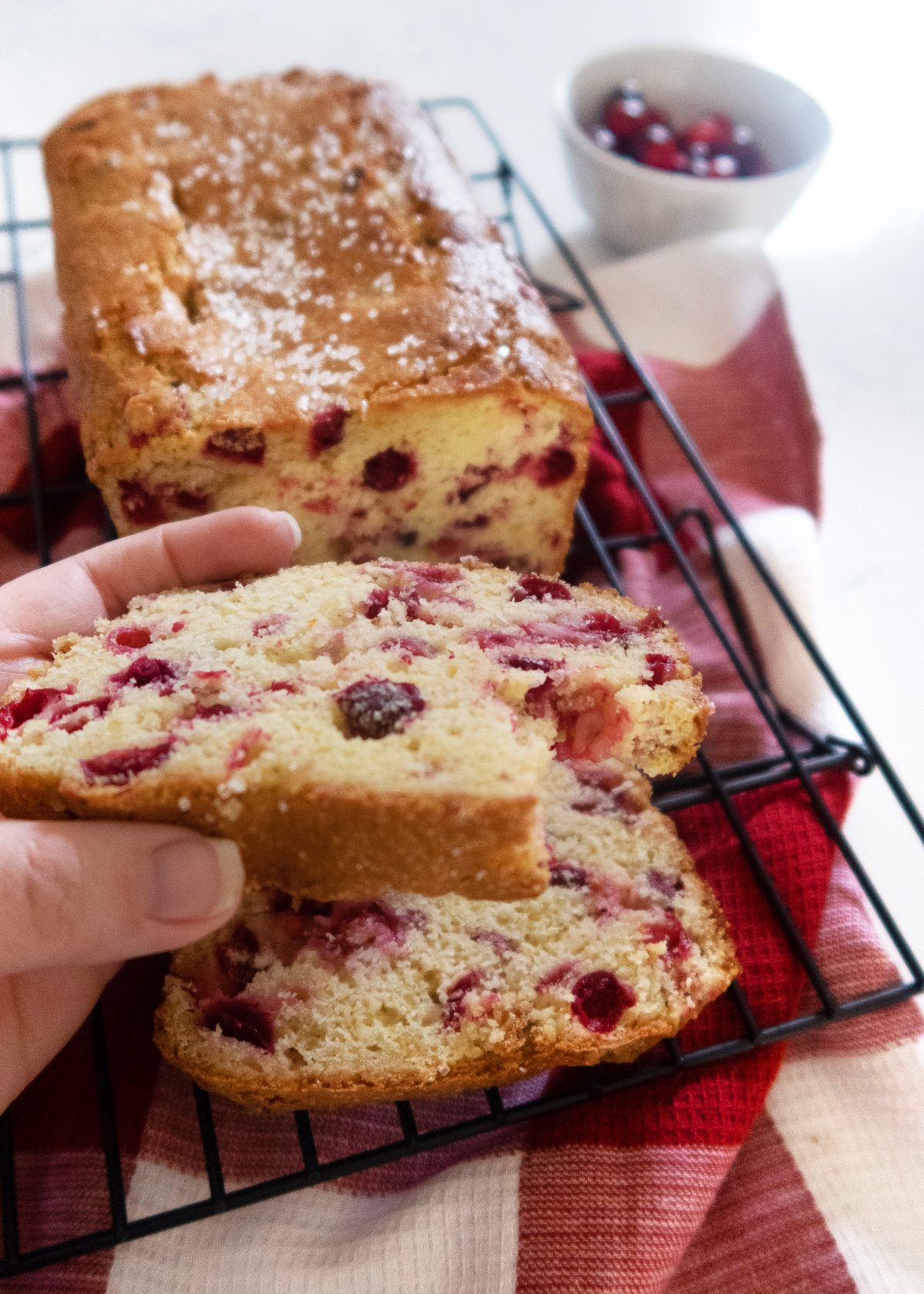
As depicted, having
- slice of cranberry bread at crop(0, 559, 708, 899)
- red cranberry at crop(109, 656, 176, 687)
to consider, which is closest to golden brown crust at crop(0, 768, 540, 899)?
slice of cranberry bread at crop(0, 559, 708, 899)

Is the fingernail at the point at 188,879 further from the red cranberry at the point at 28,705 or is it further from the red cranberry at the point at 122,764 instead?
the red cranberry at the point at 28,705

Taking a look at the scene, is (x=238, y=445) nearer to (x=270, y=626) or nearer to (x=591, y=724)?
(x=270, y=626)

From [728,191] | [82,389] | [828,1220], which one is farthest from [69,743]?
[728,191]

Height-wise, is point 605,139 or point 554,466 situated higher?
point 605,139

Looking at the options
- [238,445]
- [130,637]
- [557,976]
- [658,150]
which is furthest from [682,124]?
[557,976]

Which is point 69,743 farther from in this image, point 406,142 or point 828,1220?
point 406,142

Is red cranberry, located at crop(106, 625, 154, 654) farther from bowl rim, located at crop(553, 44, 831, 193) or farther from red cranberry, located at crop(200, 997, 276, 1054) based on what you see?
bowl rim, located at crop(553, 44, 831, 193)

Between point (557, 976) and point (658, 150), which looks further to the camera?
point (658, 150)
